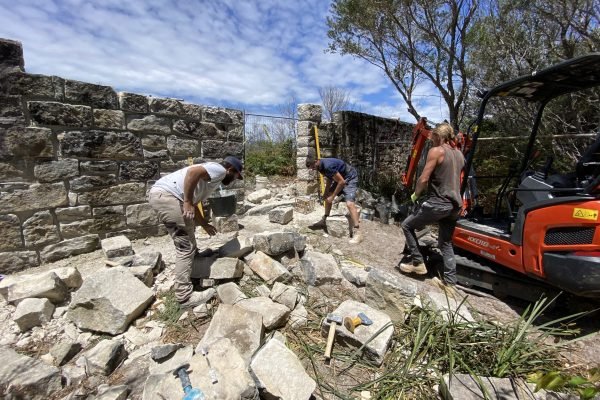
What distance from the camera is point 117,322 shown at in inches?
110

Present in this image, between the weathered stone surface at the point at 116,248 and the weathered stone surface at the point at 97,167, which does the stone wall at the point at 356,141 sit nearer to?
the weathered stone surface at the point at 97,167

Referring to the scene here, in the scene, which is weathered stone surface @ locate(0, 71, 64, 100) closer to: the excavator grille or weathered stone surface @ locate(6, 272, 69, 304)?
weathered stone surface @ locate(6, 272, 69, 304)

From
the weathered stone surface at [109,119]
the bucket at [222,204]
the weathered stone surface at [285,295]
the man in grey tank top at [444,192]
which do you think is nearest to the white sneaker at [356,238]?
the man in grey tank top at [444,192]

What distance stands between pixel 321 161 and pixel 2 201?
4.07 metres

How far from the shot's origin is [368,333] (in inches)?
107

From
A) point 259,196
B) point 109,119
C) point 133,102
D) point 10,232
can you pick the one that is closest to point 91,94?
point 109,119

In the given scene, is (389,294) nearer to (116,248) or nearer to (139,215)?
(116,248)

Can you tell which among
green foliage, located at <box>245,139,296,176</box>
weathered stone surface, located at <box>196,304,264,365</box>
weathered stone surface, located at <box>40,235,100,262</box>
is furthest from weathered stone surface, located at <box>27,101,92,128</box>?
green foliage, located at <box>245,139,296,176</box>

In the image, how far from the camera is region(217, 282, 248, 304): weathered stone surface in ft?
10.3

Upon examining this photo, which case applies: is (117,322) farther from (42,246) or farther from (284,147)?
(284,147)

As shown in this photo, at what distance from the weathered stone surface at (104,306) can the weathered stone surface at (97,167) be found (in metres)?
1.51

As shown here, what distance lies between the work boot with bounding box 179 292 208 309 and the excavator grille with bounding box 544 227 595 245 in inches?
133

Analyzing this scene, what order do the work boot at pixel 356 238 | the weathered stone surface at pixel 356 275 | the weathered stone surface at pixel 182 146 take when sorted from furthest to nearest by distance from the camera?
the work boot at pixel 356 238
the weathered stone surface at pixel 182 146
the weathered stone surface at pixel 356 275

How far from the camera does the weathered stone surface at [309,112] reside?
7328 millimetres
